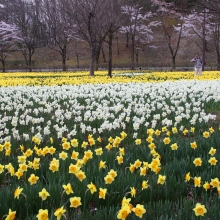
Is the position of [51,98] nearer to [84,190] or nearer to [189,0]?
[189,0]

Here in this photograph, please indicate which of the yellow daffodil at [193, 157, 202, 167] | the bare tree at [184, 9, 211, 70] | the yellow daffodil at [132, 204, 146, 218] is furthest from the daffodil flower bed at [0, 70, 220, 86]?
the yellow daffodil at [132, 204, 146, 218]

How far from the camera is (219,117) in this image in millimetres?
7508

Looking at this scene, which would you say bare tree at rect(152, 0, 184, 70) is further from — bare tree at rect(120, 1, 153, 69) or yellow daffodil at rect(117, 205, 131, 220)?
yellow daffodil at rect(117, 205, 131, 220)

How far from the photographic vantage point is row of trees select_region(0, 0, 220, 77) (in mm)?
22984

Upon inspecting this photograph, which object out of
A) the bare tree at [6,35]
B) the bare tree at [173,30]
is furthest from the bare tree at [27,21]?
the bare tree at [173,30]

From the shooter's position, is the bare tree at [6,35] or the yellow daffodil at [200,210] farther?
the bare tree at [6,35]

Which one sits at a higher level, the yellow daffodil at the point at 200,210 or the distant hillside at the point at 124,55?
the distant hillside at the point at 124,55

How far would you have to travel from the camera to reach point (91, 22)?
2369cm

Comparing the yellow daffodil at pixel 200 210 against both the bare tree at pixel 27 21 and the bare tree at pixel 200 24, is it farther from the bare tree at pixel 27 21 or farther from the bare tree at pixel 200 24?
the bare tree at pixel 27 21

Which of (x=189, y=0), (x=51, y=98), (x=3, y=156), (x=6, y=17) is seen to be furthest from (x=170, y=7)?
(x=6, y=17)

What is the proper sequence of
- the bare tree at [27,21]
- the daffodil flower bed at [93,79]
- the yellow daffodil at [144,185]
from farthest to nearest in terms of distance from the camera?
the bare tree at [27,21]
the daffodil flower bed at [93,79]
the yellow daffodil at [144,185]

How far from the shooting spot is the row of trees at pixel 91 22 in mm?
22984

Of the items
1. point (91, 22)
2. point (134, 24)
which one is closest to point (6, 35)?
point (134, 24)

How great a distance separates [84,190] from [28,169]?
0.97m
